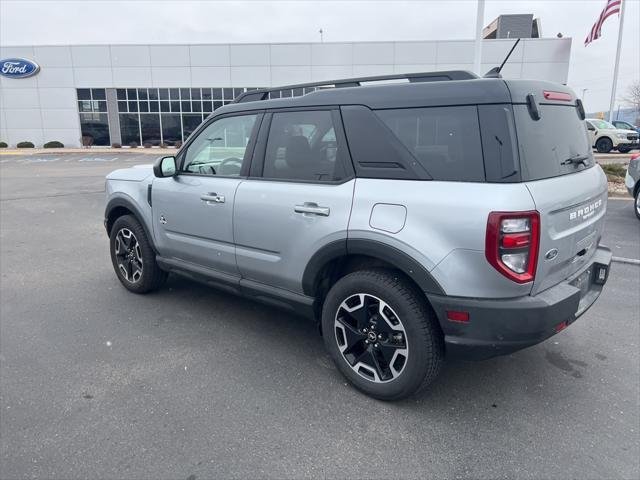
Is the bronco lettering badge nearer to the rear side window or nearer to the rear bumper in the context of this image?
the rear bumper

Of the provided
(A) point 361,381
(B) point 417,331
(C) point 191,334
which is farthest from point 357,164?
(C) point 191,334

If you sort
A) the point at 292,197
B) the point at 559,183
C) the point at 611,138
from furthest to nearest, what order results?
the point at 611,138
the point at 292,197
the point at 559,183

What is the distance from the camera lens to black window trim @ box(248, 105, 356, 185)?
3199mm

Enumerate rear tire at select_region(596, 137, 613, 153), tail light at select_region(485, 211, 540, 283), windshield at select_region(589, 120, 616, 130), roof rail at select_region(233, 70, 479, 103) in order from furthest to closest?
windshield at select_region(589, 120, 616, 130) < rear tire at select_region(596, 137, 613, 153) < roof rail at select_region(233, 70, 479, 103) < tail light at select_region(485, 211, 540, 283)

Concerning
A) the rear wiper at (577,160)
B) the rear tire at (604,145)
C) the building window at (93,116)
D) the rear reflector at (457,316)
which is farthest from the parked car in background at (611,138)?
the building window at (93,116)

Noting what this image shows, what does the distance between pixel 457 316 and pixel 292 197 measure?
1.40 metres

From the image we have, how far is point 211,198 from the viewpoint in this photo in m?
4.03

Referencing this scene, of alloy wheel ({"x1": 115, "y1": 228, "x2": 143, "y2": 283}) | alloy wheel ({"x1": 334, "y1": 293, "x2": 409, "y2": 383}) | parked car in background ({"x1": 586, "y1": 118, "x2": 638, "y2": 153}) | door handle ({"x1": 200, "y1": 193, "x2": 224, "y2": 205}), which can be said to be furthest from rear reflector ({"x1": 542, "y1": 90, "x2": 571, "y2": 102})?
parked car in background ({"x1": 586, "y1": 118, "x2": 638, "y2": 153})

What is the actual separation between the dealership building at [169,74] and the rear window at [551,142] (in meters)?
28.8

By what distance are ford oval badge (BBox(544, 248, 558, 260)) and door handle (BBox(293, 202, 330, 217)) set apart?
4.38 ft

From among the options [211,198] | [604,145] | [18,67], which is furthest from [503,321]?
[18,67]

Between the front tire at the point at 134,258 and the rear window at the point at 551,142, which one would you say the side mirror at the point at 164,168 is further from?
the rear window at the point at 551,142

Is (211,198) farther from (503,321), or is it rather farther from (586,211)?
(586,211)

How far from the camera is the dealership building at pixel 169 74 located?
30453 millimetres
